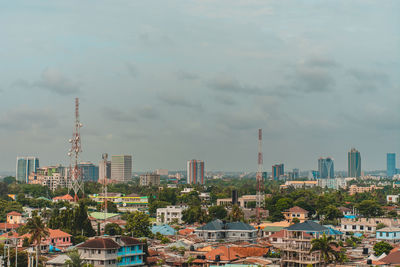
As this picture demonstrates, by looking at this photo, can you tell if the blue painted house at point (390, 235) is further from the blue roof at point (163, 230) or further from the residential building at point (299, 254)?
the blue roof at point (163, 230)

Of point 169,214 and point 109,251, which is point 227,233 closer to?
point 109,251

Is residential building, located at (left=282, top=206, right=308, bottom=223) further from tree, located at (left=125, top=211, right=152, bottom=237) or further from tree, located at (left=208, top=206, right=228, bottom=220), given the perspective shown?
tree, located at (left=125, top=211, right=152, bottom=237)

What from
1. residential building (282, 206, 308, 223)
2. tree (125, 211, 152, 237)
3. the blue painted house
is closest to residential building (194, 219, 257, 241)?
tree (125, 211, 152, 237)

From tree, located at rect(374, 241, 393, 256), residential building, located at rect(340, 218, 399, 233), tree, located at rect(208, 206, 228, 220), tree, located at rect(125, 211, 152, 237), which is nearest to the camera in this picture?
tree, located at rect(374, 241, 393, 256)

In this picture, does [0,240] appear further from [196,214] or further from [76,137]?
[196,214]

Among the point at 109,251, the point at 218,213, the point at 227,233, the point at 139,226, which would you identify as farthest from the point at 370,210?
Answer: the point at 109,251

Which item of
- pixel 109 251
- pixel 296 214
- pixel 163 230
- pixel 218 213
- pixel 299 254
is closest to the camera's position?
pixel 299 254

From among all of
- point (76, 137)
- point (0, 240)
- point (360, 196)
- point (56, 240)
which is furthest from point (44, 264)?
point (360, 196)

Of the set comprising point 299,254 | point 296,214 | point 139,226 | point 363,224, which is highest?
point 139,226
